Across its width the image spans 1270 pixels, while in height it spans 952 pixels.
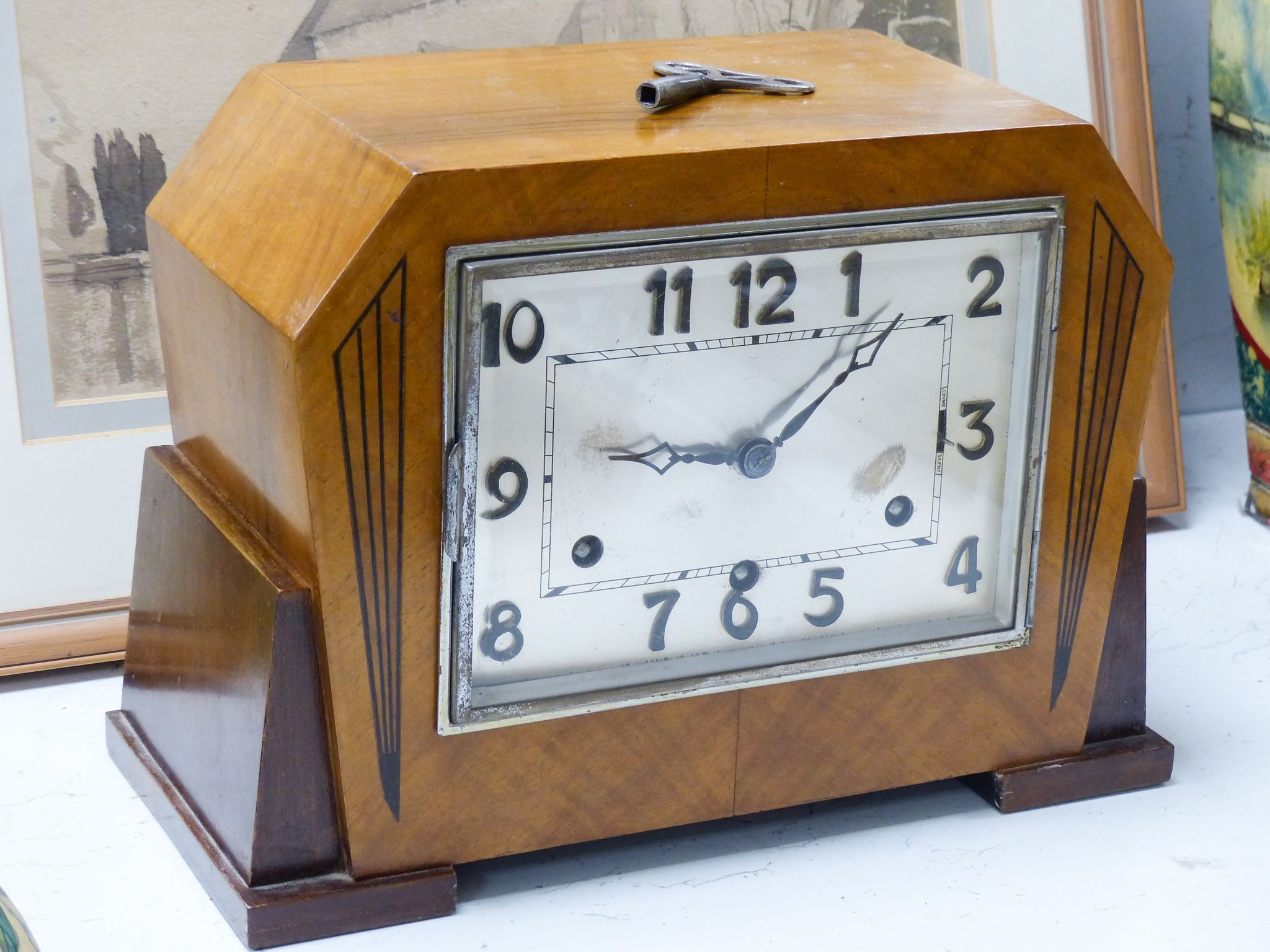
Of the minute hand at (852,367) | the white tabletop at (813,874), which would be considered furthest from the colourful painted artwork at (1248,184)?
the minute hand at (852,367)

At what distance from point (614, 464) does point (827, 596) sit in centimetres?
18

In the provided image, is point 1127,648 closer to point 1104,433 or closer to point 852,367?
point 1104,433

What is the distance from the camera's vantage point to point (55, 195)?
1425 millimetres

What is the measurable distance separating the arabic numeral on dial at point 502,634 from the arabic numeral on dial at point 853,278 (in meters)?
0.28

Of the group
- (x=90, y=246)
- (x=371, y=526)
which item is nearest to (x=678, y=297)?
(x=371, y=526)

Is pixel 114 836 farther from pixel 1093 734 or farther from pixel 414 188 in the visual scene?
pixel 1093 734

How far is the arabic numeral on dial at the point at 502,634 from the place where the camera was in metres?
1.06

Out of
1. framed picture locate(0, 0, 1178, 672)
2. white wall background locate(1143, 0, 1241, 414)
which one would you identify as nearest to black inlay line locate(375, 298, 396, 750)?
framed picture locate(0, 0, 1178, 672)

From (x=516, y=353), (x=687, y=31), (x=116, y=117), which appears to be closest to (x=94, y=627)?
(x=116, y=117)

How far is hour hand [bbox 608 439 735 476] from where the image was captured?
105 cm

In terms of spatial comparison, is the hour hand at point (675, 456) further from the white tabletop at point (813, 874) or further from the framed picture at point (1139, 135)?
the framed picture at point (1139, 135)

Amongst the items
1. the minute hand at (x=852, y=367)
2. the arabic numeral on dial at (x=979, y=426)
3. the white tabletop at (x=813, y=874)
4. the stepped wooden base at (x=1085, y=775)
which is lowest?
the white tabletop at (x=813, y=874)

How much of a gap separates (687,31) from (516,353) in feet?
2.28

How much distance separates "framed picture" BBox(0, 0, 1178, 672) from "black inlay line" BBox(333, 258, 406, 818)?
0.51 meters
